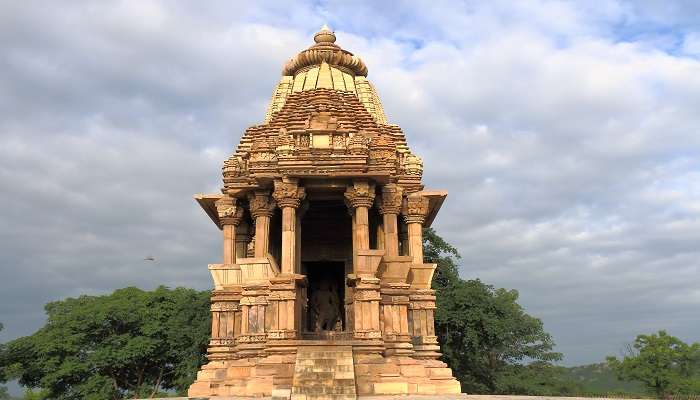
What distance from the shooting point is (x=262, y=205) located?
19.1m

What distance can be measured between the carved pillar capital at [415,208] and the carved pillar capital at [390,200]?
96 cm

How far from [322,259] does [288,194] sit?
6.51 meters

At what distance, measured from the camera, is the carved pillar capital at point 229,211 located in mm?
20484

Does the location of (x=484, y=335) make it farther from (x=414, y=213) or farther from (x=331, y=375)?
(x=331, y=375)

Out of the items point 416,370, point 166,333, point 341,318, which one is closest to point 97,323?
point 166,333

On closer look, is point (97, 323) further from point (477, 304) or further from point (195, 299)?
point (477, 304)

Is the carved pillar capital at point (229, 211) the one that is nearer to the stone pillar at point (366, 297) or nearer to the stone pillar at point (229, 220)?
the stone pillar at point (229, 220)

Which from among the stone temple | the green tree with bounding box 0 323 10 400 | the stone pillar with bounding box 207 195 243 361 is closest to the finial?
the stone temple

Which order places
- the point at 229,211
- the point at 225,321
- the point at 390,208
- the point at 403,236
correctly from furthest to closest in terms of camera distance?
the point at 403,236
the point at 229,211
the point at 390,208
the point at 225,321

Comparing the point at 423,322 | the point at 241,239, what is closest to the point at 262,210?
the point at 241,239

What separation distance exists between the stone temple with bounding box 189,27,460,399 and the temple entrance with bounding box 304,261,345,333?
0.17 meters

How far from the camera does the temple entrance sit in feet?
78.3

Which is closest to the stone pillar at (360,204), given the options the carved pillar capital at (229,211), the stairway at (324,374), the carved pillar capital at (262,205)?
the carved pillar capital at (262,205)

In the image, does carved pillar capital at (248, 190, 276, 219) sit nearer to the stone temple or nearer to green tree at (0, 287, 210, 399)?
the stone temple
